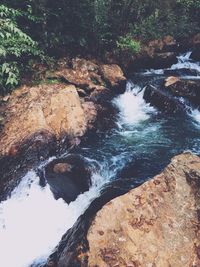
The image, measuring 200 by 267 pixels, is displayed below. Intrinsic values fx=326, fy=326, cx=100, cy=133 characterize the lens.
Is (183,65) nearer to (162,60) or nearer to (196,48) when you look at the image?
(162,60)

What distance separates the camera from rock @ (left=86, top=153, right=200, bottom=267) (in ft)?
14.5

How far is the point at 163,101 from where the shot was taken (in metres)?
10.9

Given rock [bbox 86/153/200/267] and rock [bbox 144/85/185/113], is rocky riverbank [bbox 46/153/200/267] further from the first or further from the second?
rock [bbox 144/85/185/113]

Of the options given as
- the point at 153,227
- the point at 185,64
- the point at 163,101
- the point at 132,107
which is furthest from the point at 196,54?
the point at 153,227

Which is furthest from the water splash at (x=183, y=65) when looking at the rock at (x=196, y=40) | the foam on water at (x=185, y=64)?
the rock at (x=196, y=40)

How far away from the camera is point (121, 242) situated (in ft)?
14.9

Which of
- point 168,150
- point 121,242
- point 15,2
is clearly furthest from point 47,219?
point 15,2

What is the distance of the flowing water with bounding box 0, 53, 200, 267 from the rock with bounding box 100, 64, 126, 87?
1341mm

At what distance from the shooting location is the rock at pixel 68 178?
7125 millimetres

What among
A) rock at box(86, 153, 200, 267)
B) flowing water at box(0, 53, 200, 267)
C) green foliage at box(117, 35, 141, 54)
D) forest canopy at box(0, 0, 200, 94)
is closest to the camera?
rock at box(86, 153, 200, 267)

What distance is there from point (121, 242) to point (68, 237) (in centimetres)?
116

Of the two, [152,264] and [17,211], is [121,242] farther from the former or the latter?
[17,211]

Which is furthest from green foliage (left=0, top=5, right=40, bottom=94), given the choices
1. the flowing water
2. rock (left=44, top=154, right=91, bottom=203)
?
the flowing water

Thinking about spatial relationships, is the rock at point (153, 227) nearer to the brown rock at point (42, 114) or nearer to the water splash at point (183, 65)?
the brown rock at point (42, 114)
